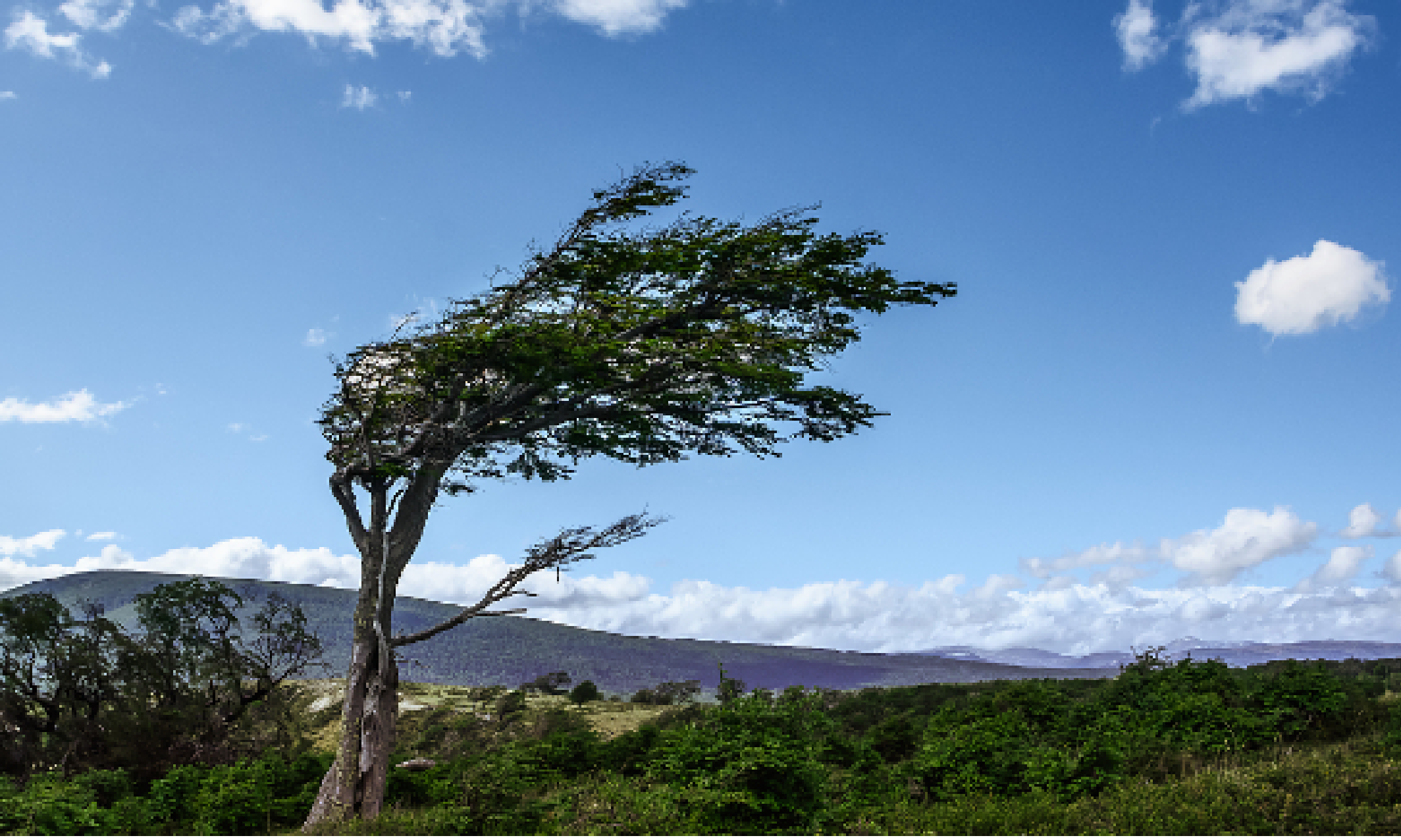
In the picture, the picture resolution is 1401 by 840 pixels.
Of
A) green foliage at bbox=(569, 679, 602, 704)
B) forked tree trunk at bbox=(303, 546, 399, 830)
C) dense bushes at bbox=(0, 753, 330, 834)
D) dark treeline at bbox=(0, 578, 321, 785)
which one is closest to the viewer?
dense bushes at bbox=(0, 753, 330, 834)

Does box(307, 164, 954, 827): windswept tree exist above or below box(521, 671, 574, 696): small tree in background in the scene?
above

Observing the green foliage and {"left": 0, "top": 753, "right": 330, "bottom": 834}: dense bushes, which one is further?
the green foliage

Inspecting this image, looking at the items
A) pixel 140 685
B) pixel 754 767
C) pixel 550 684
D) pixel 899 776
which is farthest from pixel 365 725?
pixel 550 684

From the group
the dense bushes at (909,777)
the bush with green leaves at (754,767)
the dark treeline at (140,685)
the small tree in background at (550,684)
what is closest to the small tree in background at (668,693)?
the small tree in background at (550,684)

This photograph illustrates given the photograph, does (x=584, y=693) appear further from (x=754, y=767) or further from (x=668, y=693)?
(x=754, y=767)

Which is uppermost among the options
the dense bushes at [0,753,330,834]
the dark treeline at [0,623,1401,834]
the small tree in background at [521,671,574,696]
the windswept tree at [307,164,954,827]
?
the windswept tree at [307,164,954,827]

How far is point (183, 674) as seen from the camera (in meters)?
18.8

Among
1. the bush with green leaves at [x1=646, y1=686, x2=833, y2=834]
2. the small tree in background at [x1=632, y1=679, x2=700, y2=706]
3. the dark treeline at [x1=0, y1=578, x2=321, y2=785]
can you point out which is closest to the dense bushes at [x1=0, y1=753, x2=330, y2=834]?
the dark treeline at [x1=0, y1=578, x2=321, y2=785]

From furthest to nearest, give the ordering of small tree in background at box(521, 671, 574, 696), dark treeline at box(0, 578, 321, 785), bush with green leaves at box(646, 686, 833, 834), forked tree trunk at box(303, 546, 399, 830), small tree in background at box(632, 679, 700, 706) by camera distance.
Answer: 1. small tree in background at box(521, 671, 574, 696)
2. small tree in background at box(632, 679, 700, 706)
3. dark treeline at box(0, 578, 321, 785)
4. forked tree trunk at box(303, 546, 399, 830)
5. bush with green leaves at box(646, 686, 833, 834)

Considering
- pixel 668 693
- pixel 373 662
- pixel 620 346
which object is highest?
pixel 620 346

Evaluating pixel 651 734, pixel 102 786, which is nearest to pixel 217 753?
pixel 102 786

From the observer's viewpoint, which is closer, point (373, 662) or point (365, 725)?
point (365, 725)

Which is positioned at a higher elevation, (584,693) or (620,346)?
(620,346)

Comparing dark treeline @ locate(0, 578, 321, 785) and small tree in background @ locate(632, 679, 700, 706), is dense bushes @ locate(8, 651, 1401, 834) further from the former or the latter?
small tree in background @ locate(632, 679, 700, 706)
